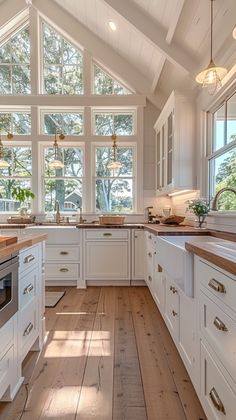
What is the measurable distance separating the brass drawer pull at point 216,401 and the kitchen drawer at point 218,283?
392 millimetres

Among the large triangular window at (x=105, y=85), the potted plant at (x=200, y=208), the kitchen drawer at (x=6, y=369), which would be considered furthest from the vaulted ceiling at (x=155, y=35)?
the kitchen drawer at (x=6, y=369)

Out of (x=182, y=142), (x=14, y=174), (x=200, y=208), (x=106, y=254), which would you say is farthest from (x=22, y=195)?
(x=200, y=208)

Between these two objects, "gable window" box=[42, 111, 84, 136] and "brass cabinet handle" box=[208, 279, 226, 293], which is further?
"gable window" box=[42, 111, 84, 136]

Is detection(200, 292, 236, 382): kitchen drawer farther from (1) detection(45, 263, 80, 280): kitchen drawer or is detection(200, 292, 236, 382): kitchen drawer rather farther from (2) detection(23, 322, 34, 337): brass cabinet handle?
(1) detection(45, 263, 80, 280): kitchen drawer

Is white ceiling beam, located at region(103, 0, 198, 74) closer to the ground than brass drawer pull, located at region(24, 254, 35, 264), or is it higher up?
higher up

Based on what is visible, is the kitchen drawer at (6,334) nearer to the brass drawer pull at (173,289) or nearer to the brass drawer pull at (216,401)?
the brass drawer pull at (216,401)

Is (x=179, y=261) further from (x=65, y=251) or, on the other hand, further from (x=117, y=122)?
(x=117, y=122)

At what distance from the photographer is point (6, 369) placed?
151 cm

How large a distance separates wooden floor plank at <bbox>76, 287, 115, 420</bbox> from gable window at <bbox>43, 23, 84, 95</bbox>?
373 cm

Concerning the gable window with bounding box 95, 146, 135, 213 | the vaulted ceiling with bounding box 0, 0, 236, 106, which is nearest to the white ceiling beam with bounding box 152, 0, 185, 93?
the vaulted ceiling with bounding box 0, 0, 236, 106

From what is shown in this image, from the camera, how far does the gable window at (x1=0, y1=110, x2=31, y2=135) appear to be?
499 centimetres

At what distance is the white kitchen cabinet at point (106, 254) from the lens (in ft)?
13.6

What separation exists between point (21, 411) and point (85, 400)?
13.5 inches

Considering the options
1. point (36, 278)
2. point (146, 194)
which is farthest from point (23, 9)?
point (36, 278)
